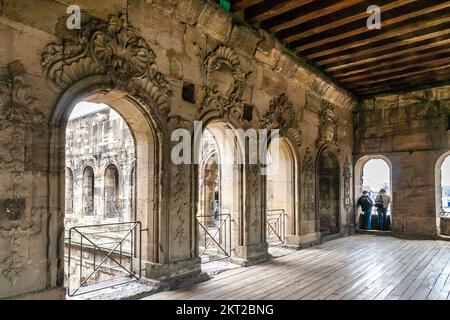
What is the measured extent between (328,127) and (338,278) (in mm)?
4311

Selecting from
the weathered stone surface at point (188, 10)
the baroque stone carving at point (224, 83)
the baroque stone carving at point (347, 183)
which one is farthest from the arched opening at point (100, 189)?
the baroque stone carving at point (347, 183)

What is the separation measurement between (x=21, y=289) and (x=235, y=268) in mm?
2977

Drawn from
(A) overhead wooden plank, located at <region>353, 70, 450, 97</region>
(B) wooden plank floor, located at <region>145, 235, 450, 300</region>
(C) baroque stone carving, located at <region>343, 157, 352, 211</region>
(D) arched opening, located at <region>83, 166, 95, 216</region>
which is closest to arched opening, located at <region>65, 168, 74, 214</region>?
(D) arched opening, located at <region>83, 166, 95, 216</region>

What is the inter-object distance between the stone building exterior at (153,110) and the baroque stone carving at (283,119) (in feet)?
0.09

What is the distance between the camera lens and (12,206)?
9.23ft

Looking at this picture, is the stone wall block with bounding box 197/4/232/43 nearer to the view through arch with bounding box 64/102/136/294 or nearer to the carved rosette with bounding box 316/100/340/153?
the carved rosette with bounding box 316/100/340/153

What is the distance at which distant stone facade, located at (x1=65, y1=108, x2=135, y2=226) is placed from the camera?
11.1 meters

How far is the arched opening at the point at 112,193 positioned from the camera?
1178 centimetres

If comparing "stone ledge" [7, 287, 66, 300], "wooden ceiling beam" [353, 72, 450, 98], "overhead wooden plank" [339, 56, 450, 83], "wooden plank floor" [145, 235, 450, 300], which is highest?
"overhead wooden plank" [339, 56, 450, 83]

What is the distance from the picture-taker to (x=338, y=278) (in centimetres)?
463

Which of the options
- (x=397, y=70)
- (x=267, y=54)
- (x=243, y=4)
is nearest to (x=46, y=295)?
(x=243, y=4)

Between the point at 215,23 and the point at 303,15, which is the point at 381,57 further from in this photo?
the point at 215,23

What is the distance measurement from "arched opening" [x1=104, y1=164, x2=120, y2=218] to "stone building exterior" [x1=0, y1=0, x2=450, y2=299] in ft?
23.3
